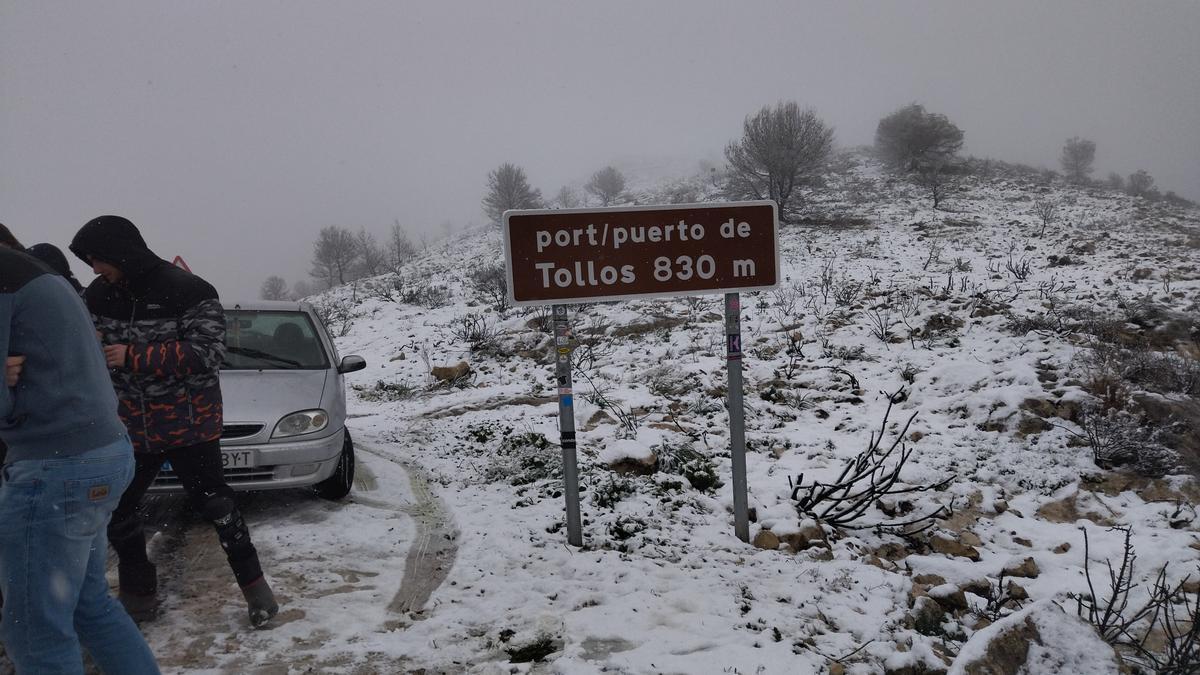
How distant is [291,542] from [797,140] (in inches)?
902

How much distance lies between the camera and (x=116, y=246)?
2.40 m

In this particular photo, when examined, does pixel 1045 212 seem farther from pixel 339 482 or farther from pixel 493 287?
pixel 339 482

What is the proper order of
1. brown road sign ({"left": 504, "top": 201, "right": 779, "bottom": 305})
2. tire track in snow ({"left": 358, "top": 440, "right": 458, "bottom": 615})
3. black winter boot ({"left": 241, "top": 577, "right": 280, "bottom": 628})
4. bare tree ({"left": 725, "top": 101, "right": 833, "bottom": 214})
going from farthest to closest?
bare tree ({"left": 725, "top": 101, "right": 833, "bottom": 214}) → brown road sign ({"left": 504, "top": 201, "right": 779, "bottom": 305}) → tire track in snow ({"left": 358, "top": 440, "right": 458, "bottom": 615}) → black winter boot ({"left": 241, "top": 577, "right": 280, "bottom": 628})

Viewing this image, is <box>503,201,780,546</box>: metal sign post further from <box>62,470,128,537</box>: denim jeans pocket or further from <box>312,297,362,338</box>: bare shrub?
<box>312,297,362,338</box>: bare shrub

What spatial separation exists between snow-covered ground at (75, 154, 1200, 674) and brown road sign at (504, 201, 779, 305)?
5.53 feet

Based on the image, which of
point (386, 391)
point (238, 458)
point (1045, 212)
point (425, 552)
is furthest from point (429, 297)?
point (1045, 212)

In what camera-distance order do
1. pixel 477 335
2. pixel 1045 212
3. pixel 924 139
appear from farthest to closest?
pixel 924 139 < pixel 1045 212 < pixel 477 335

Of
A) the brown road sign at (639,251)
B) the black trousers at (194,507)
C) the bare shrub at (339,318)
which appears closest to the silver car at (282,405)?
the black trousers at (194,507)

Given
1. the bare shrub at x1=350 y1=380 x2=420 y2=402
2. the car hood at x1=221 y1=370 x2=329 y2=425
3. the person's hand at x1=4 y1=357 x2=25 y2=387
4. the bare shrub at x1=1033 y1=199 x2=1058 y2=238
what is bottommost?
the bare shrub at x1=350 y1=380 x2=420 y2=402

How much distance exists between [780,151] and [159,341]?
2281 cm

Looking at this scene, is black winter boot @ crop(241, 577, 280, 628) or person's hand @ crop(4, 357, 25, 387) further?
black winter boot @ crop(241, 577, 280, 628)

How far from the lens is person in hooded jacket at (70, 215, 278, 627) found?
8.12 ft

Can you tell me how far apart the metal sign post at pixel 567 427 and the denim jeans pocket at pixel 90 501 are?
7.14ft

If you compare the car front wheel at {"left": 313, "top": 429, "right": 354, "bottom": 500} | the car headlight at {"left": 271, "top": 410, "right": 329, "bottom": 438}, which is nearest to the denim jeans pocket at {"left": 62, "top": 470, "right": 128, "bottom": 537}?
the car headlight at {"left": 271, "top": 410, "right": 329, "bottom": 438}
